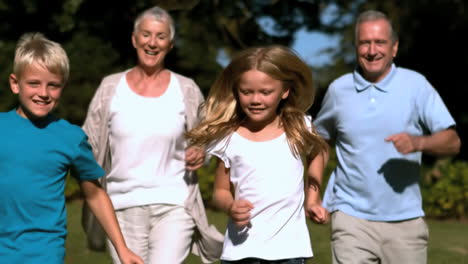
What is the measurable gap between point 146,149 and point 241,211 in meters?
1.51

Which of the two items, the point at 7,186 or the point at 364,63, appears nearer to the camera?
the point at 7,186

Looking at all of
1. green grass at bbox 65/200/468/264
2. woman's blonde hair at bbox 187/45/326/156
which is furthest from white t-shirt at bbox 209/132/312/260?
green grass at bbox 65/200/468/264

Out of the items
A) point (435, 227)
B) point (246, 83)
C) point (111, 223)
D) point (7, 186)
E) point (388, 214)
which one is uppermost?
point (246, 83)

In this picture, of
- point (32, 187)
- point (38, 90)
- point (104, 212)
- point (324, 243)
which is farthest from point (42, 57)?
point (324, 243)

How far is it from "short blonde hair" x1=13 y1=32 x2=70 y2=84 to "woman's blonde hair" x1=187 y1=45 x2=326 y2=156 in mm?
967

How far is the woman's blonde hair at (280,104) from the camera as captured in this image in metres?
4.75

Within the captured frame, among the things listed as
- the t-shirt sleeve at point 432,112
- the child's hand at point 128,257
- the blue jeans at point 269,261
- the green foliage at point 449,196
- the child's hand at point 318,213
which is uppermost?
the t-shirt sleeve at point 432,112

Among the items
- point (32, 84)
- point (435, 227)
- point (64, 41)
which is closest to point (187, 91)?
point (32, 84)

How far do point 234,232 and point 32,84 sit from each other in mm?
1251

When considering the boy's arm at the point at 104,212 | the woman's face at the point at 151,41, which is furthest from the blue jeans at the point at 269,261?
the woman's face at the point at 151,41

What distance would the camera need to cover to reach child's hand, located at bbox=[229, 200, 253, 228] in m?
4.33

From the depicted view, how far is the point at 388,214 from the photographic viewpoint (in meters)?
5.46

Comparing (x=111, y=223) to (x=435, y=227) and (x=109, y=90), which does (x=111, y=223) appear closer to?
(x=109, y=90)

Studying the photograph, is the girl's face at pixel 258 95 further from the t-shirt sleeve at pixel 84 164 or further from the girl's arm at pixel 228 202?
the t-shirt sleeve at pixel 84 164
